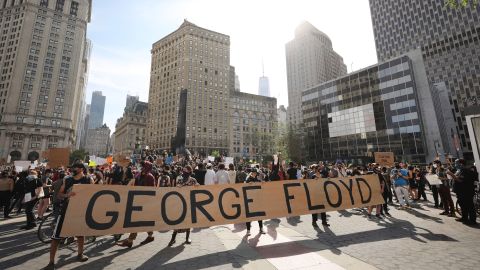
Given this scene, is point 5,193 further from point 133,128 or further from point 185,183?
point 133,128

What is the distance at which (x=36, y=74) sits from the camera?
102m

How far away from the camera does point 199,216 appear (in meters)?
7.15

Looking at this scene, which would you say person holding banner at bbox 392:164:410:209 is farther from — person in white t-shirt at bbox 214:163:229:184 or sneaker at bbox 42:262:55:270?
sneaker at bbox 42:262:55:270

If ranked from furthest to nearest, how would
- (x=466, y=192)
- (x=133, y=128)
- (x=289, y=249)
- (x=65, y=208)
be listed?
(x=133, y=128) < (x=466, y=192) < (x=289, y=249) < (x=65, y=208)

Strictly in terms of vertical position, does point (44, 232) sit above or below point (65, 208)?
below

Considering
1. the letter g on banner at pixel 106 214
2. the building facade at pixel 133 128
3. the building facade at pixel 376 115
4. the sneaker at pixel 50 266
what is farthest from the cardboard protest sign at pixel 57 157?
the building facade at pixel 133 128

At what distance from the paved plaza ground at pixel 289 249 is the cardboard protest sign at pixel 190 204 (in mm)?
765

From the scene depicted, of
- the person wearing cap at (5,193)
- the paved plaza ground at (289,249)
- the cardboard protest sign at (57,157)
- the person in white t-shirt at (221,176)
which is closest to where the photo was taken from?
the paved plaza ground at (289,249)

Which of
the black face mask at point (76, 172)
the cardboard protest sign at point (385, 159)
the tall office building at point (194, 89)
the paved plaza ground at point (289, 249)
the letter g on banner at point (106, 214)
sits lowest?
the paved plaza ground at point (289, 249)

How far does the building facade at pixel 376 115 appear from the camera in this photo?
55094 mm

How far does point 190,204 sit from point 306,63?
176 m

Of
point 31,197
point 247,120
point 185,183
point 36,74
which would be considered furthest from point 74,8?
point 185,183

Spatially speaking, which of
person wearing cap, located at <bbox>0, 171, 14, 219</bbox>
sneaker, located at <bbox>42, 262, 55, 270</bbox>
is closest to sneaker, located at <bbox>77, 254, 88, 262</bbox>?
sneaker, located at <bbox>42, 262, 55, 270</bbox>

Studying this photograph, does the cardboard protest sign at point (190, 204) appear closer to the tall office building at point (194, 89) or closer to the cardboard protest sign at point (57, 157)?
the cardboard protest sign at point (57, 157)
